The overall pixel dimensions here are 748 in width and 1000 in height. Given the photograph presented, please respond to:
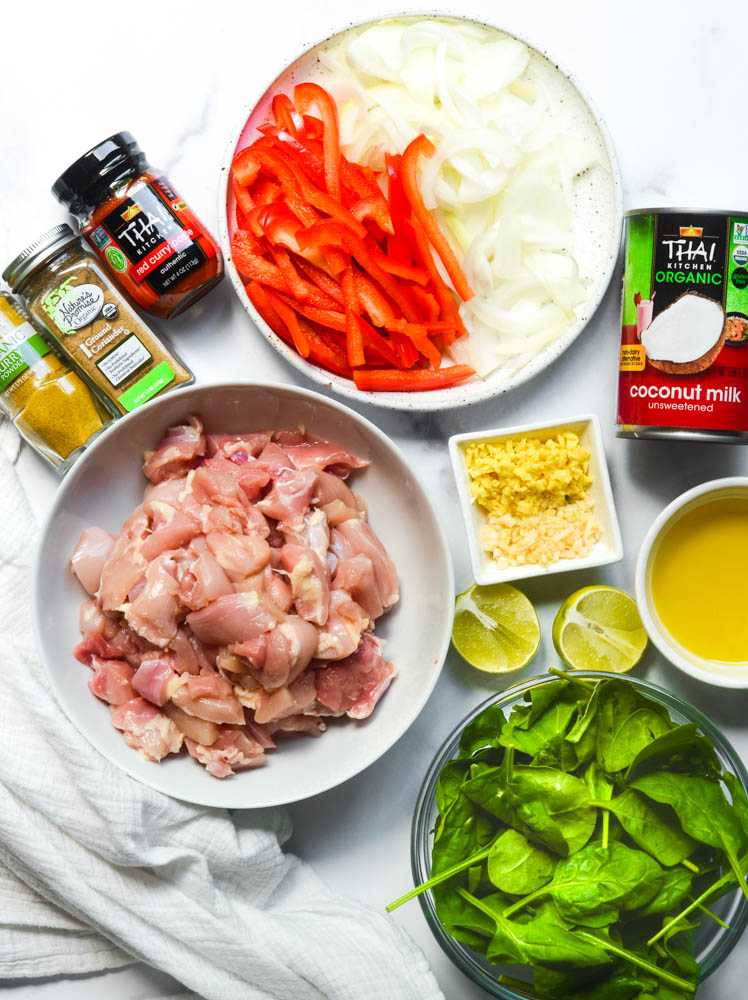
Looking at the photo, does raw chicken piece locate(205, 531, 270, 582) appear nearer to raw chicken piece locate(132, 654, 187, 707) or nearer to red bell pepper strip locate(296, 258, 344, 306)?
raw chicken piece locate(132, 654, 187, 707)

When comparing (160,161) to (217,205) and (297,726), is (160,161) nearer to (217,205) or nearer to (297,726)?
(217,205)

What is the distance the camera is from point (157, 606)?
1.60m

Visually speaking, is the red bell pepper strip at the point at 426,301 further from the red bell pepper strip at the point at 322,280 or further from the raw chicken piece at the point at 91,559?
the raw chicken piece at the point at 91,559

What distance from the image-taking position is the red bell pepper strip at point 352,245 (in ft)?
5.76

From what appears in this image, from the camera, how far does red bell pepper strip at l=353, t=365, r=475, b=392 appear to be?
6.01ft

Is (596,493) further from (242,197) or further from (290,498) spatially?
(242,197)

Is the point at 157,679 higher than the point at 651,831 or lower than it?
higher

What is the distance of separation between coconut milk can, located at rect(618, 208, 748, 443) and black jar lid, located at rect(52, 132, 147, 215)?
102cm

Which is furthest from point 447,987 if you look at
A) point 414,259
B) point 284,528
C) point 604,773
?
point 414,259

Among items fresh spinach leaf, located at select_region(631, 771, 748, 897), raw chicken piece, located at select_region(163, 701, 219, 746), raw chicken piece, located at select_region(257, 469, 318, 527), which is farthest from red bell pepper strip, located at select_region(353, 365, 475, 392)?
fresh spinach leaf, located at select_region(631, 771, 748, 897)

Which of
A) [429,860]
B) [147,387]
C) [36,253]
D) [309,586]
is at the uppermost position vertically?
[36,253]

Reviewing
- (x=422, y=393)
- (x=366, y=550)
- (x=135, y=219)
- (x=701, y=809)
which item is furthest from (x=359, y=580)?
(x=135, y=219)

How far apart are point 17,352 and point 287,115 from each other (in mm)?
753

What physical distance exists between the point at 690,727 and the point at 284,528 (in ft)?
2.77
